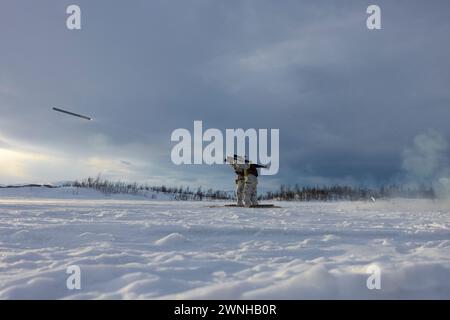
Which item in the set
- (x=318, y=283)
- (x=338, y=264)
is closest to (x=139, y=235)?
(x=338, y=264)

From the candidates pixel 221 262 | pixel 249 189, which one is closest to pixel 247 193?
pixel 249 189

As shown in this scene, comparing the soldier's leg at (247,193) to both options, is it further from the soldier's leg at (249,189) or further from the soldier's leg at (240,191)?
the soldier's leg at (240,191)

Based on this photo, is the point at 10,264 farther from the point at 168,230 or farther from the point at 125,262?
the point at 168,230

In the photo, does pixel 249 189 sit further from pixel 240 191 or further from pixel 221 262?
pixel 221 262

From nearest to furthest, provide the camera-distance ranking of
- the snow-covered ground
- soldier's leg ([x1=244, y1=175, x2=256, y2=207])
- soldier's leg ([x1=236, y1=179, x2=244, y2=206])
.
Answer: the snow-covered ground
soldier's leg ([x1=244, y1=175, x2=256, y2=207])
soldier's leg ([x1=236, y1=179, x2=244, y2=206])

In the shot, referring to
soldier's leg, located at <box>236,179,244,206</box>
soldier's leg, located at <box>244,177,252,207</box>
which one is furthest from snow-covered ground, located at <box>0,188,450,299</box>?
soldier's leg, located at <box>236,179,244,206</box>

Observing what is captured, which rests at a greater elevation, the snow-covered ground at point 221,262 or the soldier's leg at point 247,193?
the soldier's leg at point 247,193

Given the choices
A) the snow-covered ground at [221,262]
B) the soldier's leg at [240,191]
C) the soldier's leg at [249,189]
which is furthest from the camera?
the soldier's leg at [240,191]

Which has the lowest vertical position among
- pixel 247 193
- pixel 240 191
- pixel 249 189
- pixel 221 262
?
pixel 221 262

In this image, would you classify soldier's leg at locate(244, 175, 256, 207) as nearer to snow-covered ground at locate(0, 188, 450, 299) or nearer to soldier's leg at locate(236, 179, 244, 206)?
soldier's leg at locate(236, 179, 244, 206)

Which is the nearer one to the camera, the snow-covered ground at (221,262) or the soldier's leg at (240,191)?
the snow-covered ground at (221,262)

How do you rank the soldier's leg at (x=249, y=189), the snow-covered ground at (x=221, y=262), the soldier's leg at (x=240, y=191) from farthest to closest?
1. the soldier's leg at (x=240, y=191)
2. the soldier's leg at (x=249, y=189)
3. the snow-covered ground at (x=221, y=262)

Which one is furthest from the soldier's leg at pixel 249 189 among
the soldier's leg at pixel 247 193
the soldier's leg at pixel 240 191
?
the soldier's leg at pixel 240 191
